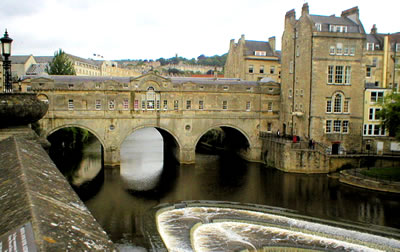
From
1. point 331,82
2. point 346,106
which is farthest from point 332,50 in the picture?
point 346,106

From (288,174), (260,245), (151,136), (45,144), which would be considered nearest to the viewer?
(45,144)

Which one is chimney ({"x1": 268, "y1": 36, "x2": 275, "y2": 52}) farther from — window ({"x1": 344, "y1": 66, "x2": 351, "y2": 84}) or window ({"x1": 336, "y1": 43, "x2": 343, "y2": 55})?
window ({"x1": 344, "y1": 66, "x2": 351, "y2": 84})

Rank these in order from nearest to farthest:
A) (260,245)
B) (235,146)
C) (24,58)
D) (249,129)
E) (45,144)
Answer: (45,144) < (260,245) < (249,129) < (235,146) < (24,58)

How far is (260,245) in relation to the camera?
756 inches

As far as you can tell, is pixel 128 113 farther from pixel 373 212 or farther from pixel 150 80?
pixel 373 212

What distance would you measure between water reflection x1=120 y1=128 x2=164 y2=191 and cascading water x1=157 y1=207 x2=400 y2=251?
9604 millimetres

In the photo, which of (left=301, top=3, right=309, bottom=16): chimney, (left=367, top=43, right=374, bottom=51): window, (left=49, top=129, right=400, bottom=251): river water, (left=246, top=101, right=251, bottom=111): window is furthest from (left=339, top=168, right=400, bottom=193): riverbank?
(left=367, top=43, right=374, bottom=51): window

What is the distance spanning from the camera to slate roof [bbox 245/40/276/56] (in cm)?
5906

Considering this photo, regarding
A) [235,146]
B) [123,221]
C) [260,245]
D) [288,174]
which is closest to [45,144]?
[260,245]

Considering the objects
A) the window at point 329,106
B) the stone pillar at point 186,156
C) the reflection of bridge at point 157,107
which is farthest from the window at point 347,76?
the stone pillar at point 186,156

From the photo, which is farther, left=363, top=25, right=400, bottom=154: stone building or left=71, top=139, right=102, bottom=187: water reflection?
left=363, top=25, right=400, bottom=154: stone building

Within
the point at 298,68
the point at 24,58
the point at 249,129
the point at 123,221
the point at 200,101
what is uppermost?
the point at 24,58

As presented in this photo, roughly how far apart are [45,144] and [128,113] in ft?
97.4

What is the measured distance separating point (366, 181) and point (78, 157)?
31642mm
